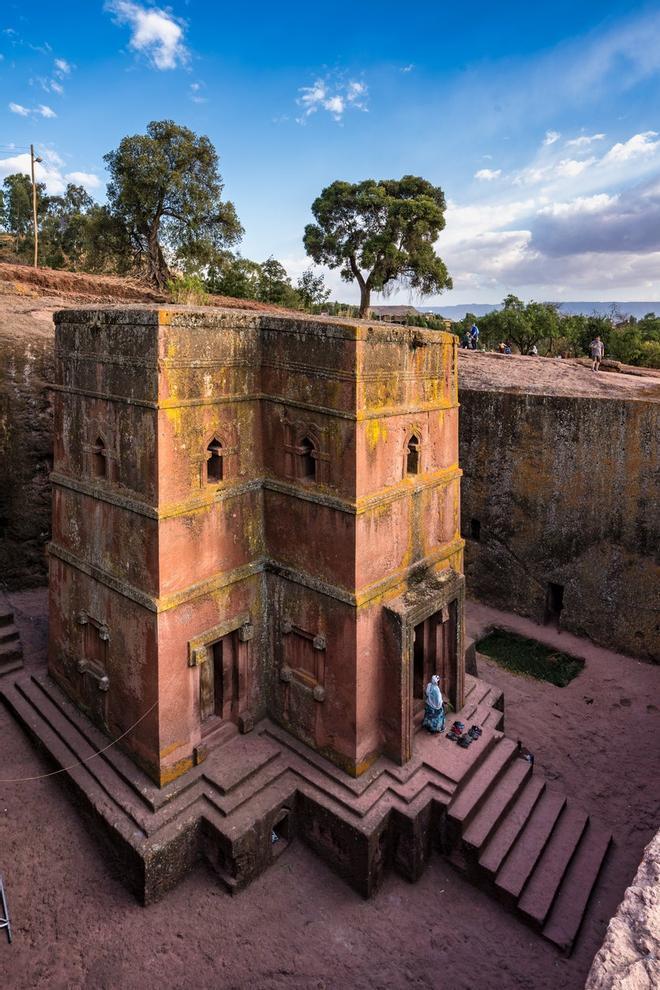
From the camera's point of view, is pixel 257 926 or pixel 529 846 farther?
pixel 529 846

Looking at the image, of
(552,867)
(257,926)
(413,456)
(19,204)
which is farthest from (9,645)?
(19,204)

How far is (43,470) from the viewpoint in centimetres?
1546

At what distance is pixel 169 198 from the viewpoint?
77.8 feet

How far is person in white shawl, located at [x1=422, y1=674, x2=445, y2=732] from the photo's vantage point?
10383 millimetres

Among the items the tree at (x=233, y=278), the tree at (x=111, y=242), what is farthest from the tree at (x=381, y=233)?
the tree at (x=111, y=242)

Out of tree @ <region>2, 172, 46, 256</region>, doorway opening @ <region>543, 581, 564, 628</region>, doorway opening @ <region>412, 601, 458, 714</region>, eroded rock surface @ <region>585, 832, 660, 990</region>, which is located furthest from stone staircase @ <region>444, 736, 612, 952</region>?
tree @ <region>2, 172, 46, 256</region>

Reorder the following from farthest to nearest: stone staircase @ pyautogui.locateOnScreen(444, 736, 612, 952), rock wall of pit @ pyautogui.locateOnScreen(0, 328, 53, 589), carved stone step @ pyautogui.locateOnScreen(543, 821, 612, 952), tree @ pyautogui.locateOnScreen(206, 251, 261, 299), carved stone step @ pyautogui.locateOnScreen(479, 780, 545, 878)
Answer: tree @ pyautogui.locateOnScreen(206, 251, 261, 299), rock wall of pit @ pyautogui.locateOnScreen(0, 328, 53, 589), carved stone step @ pyautogui.locateOnScreen(479, 780, 545, 878), stone staircase @ pyautogui.locateOnScreen(444, 736, 612, 952), carved stone step @ pyautogui.locateOnScreen(543, 821, 612, 952)

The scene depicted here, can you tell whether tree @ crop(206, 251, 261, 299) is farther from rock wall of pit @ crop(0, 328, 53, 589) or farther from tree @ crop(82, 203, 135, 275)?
rock wall of pit @ crop(0, 328, 53, 589)

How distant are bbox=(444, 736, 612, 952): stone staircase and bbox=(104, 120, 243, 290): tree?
22.1 meters

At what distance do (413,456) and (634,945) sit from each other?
7.88 meters

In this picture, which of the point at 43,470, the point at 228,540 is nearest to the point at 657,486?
the point at 228,540

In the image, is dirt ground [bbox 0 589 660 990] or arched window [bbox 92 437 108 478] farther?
arched window [bbox 92 437 108 478]

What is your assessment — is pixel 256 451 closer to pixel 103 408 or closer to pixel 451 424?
pixel 103 408

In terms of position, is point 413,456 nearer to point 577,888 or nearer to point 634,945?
point 577,888
